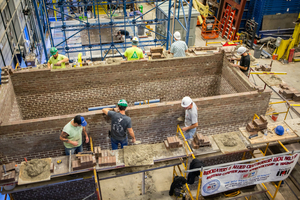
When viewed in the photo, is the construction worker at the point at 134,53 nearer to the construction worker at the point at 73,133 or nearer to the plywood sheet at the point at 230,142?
the construction worker at the point at 73,133

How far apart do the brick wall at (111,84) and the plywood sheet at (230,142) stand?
392 centimetres

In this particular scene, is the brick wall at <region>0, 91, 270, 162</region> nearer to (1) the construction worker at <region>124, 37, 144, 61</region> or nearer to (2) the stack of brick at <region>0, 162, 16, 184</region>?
(2) the stack of brick at <region>0, 162, 16, 184</region>

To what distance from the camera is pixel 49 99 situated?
31.8 ft

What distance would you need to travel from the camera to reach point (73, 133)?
21.8 feet

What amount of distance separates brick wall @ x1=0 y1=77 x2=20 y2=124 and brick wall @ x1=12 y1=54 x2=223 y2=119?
42 centimetres

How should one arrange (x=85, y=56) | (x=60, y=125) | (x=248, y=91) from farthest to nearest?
(x=85, y=56) → (x=248, y=91) → (x=60, y=125)

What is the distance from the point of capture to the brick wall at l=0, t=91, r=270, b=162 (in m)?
6.91

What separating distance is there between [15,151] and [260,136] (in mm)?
6879

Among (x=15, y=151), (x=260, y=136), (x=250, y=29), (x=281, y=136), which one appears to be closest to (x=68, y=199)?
(x=15, y=151)

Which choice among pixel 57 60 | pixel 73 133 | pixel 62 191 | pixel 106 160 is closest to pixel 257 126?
pixel 106 160

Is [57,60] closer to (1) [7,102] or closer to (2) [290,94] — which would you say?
(1) [7,102]

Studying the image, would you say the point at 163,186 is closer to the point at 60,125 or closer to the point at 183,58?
the point at 60,125

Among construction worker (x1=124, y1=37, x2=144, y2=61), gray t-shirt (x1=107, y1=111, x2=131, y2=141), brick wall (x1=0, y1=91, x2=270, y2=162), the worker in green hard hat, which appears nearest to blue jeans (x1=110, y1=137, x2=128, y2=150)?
gray t-shirt (x1=107, y1=111, x2=131, y2=141)

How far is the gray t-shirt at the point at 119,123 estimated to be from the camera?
22.3 feet
